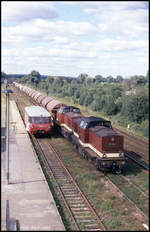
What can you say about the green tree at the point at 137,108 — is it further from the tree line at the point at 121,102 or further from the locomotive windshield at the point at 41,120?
the locomotive windshield at the point at 41,120

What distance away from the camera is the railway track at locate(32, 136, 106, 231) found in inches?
407

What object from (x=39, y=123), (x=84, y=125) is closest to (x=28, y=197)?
(x=84, y=125)

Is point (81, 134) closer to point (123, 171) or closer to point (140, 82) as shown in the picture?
point (123, 171)

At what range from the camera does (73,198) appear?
12617mm

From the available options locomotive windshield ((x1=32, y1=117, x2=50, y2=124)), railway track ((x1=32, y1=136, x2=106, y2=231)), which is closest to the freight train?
railway track ((x1=32, y1=136, x2=106, y2=231))

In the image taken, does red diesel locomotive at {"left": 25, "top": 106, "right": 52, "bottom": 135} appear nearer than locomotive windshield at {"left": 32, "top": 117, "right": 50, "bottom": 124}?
Yes

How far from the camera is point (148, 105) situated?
3266 centimetres

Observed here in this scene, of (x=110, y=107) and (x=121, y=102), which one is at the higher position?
(x=121, y=102)

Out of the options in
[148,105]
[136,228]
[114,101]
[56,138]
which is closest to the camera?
[136,228]

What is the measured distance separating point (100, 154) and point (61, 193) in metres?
3.45

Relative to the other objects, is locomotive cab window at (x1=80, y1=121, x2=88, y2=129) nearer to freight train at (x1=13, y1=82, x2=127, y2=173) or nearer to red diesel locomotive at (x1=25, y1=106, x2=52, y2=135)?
freight train at (x1=13, y1=82, x2=127, y2=173)

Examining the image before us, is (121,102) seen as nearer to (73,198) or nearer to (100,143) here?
(100,143)

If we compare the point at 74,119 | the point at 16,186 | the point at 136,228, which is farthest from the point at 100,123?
the point at 136,228

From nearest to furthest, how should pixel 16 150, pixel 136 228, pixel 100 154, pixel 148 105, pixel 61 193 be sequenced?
pixel 136 228 → pixel 61 193 → pixel 100 154 → pixel 16 150 → pixel 148 105
